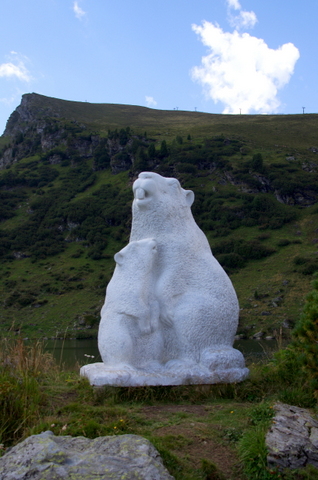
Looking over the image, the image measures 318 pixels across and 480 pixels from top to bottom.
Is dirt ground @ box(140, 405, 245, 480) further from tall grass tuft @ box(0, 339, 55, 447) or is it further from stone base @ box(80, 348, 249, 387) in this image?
tall grass tuft @ box(0, 339, 55, 447)

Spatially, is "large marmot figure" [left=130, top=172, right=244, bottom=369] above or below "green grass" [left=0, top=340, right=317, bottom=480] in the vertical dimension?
above

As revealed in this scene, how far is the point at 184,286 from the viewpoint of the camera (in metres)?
5.54

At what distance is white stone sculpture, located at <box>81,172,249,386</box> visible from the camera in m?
5.19

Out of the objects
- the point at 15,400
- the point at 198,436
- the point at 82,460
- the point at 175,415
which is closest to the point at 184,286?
the point at 175,415

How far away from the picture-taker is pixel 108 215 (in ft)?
167

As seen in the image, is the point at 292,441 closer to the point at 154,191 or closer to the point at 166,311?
the point at 166,311

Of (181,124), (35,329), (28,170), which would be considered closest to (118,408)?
(35,329)

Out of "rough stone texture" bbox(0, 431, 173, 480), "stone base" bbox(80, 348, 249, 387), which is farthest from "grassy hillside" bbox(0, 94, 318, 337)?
"rough stone texture" bbox(0, 431, 173, 480)

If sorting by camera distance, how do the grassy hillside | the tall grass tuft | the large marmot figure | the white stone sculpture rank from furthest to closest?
the grassy hillside
the large marmot figure
the white stone sculpture
the tall grass tuft

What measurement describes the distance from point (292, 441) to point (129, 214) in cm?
4601

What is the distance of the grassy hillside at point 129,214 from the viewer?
113 feet

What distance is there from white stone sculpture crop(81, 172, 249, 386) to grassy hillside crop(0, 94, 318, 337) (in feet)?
47.2

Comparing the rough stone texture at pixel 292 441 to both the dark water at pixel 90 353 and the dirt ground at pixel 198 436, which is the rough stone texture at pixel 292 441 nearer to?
the dirt ground at pixel 198 436

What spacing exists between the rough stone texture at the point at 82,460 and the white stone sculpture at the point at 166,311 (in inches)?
74.2
